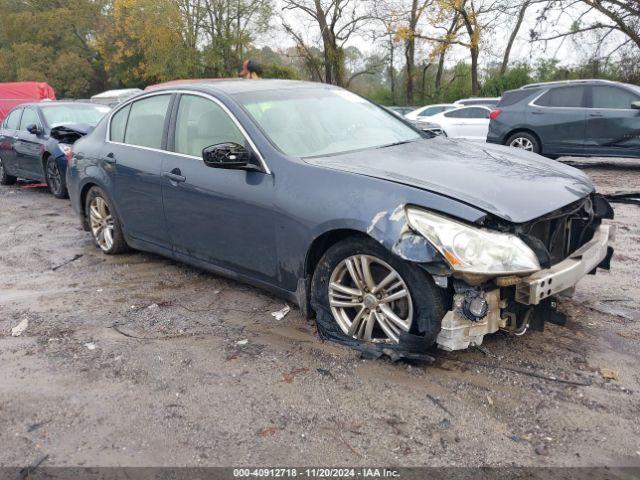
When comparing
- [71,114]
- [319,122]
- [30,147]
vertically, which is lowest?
[30,147]

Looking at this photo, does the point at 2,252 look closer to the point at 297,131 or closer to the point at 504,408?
the point at 297,131

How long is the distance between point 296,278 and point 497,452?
5.41 feet

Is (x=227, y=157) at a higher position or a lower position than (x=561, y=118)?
higher

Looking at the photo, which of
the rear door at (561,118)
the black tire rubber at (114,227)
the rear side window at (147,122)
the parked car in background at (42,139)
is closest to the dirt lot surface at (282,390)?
the black tire rubber at (114,227)

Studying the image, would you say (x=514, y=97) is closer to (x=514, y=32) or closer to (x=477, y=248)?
(x=477, y=248)

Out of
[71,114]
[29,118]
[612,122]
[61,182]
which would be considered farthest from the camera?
[612,122]

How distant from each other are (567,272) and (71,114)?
360 inches

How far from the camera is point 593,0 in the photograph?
22.9 metres

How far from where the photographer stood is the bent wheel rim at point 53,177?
9.48 metres

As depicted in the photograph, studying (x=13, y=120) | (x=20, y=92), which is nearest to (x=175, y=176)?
(x=13, y=120)

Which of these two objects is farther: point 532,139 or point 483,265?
point 532,139

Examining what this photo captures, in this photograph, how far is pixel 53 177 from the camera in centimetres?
965

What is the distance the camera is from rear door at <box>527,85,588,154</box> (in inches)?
456

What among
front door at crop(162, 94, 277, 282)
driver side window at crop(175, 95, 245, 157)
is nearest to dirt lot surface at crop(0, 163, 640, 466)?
front door at crop(162, 94, 277, 282)
